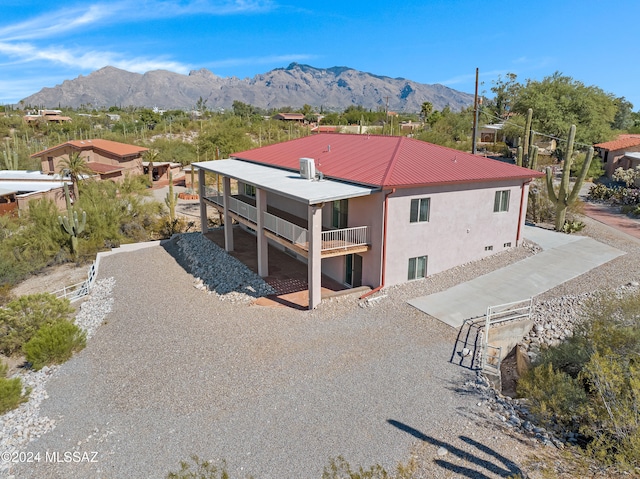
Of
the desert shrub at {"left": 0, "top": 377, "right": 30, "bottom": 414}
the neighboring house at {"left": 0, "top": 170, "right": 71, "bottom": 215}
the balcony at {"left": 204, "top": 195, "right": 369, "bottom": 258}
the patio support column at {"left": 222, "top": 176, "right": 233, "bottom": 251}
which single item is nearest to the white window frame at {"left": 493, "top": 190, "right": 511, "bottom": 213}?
the balcony at {"left": 204, "top": 195, "right": 369, "bottom": 258}

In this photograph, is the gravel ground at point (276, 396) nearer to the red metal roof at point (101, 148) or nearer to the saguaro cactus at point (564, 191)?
the saguaro cactus at point (564, 191)

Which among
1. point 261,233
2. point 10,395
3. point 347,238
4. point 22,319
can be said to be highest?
point 347,238

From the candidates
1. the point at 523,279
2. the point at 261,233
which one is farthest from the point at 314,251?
the point at 523,279

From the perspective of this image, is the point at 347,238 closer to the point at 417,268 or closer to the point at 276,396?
the point at 417,268

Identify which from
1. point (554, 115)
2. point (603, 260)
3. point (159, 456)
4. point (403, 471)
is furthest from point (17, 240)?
point (554, 115)

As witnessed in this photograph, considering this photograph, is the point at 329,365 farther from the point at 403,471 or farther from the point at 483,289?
the point at 483,289

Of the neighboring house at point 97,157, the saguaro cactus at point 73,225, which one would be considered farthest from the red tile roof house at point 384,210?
the neighboring house at point 97,157
